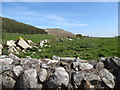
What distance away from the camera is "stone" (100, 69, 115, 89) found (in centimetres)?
421

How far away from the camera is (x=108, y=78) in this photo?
4.25m

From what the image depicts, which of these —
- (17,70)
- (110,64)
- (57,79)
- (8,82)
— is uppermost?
(110,64)

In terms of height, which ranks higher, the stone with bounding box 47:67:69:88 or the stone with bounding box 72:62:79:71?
the stone with bounding box 72:62:79:71

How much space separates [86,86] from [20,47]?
741cm

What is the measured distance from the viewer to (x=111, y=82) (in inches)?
167

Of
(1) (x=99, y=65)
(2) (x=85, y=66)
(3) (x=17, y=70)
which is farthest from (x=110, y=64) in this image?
(3) (x=17, y=70)

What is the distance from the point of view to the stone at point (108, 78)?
4.21 metres

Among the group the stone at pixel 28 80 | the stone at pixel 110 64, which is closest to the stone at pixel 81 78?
the stone at pixel 110 64

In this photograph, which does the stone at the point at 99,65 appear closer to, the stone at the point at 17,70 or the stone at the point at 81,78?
the stone at the point at 81,78

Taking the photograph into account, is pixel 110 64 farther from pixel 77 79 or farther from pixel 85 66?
pixel 77 79

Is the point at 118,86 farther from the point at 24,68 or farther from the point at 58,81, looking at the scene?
the point at 24,68

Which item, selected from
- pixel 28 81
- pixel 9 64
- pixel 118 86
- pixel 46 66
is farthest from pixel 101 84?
pixel 9 64

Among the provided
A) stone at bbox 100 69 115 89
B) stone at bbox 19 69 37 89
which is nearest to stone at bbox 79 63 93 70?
stone at bbox 100 69 115 89

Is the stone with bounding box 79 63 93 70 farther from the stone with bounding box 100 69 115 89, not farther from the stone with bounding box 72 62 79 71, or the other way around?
the stone with bounding box 100 69 115 89
